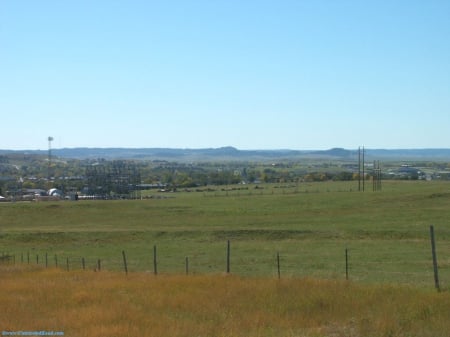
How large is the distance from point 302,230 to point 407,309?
3972cm

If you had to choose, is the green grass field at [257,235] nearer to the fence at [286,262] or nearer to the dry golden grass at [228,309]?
the fence at [286,262]

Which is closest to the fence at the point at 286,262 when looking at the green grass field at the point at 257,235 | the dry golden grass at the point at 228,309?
the green grass field at the point at 257,235

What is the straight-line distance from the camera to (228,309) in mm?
15406

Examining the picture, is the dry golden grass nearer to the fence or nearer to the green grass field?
the green grass field

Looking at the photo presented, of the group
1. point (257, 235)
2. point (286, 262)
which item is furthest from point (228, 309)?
point (257, 235)

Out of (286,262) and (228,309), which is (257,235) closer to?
(286,262)

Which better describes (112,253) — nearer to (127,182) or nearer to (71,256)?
(71,256)

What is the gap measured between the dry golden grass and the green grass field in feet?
12.3

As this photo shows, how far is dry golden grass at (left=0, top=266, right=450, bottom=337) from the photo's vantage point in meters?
13.1

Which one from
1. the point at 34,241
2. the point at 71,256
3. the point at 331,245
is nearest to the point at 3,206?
the point at 34,241

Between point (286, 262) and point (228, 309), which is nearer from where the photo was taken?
Answer: point (228, 309)

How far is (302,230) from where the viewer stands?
54000mm

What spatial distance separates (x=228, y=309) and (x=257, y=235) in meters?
38.6

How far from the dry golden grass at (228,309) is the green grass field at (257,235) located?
3.74 metres
